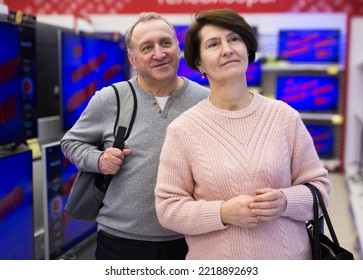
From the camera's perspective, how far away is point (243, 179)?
118 centimetres

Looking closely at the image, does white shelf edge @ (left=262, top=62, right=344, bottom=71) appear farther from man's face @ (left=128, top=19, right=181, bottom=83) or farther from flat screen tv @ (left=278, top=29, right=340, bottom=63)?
man's face @ (left=128, top=19, right=181, bottom=83)

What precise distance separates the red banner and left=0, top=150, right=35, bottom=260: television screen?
3.78 meters

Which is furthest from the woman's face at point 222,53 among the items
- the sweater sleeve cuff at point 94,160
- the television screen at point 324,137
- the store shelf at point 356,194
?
the television screen at point 324,137

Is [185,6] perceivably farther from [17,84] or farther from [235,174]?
[235,174]

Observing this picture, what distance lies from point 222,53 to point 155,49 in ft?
1.00

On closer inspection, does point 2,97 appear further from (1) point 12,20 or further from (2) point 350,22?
(2) point 350,22

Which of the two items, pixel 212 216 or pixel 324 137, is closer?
pixel 212 216

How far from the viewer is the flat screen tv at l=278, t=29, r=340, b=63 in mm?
5527

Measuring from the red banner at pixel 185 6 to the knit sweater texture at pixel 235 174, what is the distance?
15.0 ft

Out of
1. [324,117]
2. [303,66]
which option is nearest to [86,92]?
[303,66]

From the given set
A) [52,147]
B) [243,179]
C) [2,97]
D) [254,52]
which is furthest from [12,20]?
[243,179]

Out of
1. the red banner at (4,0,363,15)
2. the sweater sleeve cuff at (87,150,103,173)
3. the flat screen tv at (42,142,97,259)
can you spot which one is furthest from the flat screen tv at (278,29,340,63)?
the sweater sleeve cuff at (87,150,103,173)

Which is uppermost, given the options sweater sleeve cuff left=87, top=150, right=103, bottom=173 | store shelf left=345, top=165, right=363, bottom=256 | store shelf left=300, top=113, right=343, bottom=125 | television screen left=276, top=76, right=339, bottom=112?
television screen left=276, top=76, right=339, bottom=112

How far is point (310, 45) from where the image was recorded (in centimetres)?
561
